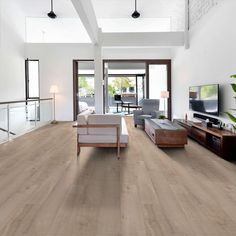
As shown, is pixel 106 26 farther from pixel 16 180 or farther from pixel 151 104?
pixel 16 180

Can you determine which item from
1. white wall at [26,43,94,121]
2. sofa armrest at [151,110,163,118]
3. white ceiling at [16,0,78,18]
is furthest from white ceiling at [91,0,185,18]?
sofa armrest at [151,110,163,118]

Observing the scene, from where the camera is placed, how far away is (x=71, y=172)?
13.1ft

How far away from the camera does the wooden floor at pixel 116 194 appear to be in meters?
2.35

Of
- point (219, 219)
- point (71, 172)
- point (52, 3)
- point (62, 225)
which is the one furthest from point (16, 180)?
point (52, 3)

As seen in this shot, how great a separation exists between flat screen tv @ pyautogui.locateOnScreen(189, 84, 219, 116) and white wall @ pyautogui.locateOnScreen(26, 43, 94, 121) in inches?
193

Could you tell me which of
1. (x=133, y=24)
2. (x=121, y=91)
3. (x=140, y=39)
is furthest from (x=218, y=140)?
(x=121, y=91)

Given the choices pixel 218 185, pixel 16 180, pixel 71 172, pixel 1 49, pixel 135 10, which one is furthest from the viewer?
pixel 135 10

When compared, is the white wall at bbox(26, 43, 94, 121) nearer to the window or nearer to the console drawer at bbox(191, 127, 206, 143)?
the window

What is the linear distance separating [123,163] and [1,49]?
245 inches

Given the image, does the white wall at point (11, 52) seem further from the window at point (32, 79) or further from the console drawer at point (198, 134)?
the console drawer at point (198, 134)

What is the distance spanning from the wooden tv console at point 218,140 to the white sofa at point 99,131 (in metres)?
1.77

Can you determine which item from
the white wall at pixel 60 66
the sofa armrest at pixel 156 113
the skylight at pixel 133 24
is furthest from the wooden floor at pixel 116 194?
the skylight at pixel 133 24

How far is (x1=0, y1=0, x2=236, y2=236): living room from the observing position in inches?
99.0

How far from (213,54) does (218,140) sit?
2217 millimetres
